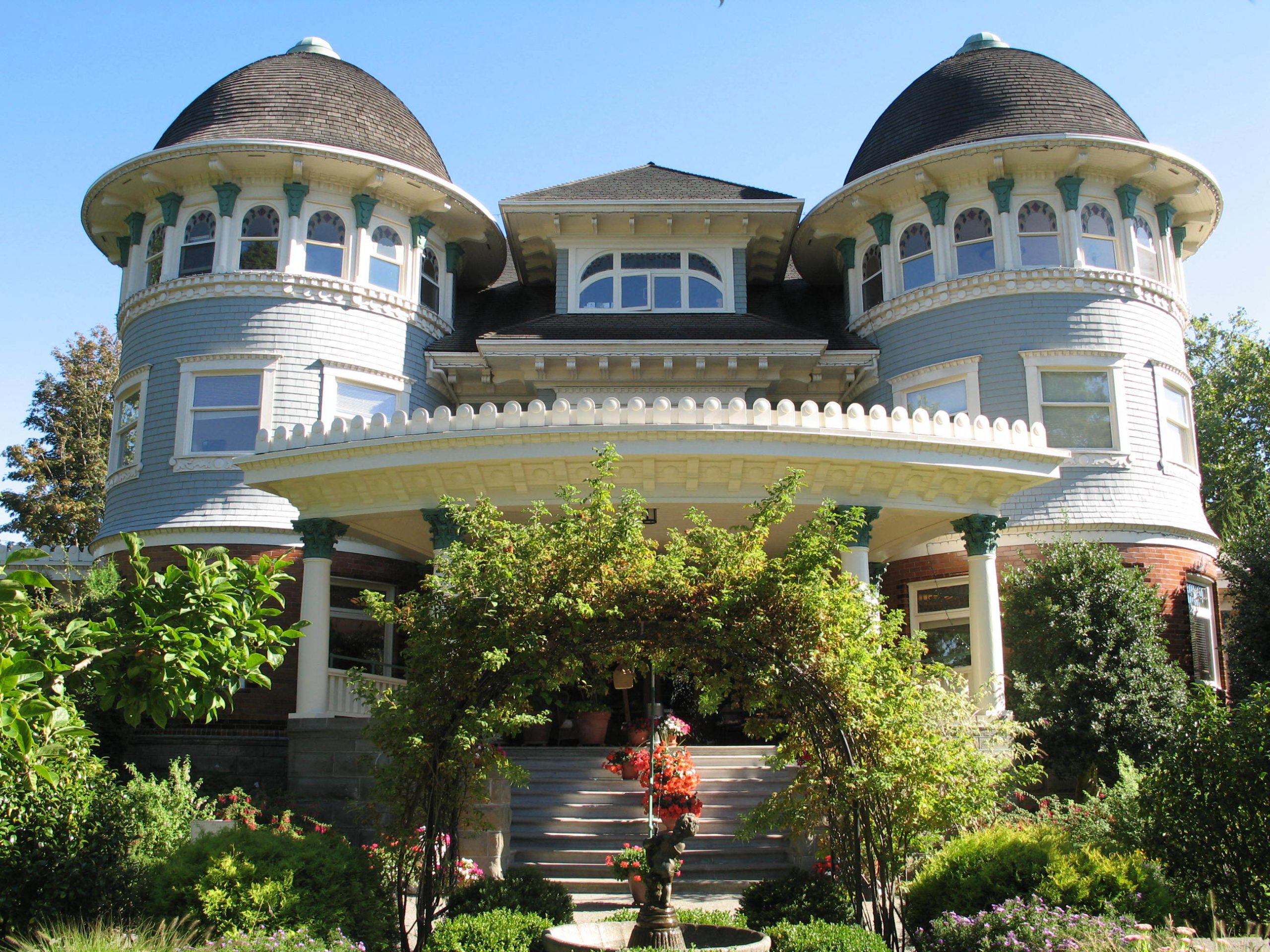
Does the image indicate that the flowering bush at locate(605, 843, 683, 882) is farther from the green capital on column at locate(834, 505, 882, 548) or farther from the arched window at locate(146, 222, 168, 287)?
the arched window at locate(146, 222, 168, 287)

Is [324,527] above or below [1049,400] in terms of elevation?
below

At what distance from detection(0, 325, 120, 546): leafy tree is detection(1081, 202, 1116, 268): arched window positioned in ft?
92.8

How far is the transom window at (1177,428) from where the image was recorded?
20594 millimetres

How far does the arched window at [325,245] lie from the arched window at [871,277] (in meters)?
10.4

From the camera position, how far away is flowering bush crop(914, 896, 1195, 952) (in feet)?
25.3

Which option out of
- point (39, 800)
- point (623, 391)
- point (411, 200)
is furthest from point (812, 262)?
point (39, 800)

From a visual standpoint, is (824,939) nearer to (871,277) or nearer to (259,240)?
(871,277)

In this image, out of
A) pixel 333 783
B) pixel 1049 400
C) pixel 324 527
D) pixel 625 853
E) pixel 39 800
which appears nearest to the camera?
pixel 39 800

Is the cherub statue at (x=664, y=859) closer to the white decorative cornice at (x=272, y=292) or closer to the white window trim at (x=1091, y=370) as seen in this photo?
the white window trim at (x=1091, y=370)

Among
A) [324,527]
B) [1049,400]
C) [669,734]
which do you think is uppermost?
[1049,400]

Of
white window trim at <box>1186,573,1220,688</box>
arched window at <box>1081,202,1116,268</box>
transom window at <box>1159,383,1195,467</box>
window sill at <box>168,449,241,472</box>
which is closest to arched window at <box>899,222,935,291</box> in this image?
arched window at <box>1081,202,1116,268</box>

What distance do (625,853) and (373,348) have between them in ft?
42.2

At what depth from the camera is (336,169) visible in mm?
21297

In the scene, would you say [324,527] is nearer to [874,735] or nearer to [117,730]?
[117,730]
